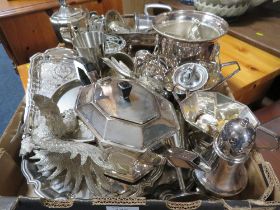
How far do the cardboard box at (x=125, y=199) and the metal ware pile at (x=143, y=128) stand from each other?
3 centimetres

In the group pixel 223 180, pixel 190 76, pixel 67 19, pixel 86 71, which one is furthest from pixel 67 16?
pixel 223 180

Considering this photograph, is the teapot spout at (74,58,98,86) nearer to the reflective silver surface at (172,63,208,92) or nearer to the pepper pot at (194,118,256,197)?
the reflective silver surface at (172,63,208,92)

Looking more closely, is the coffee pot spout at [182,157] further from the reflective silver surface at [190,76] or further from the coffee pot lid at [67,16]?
the coffee pot lid at [67,16]

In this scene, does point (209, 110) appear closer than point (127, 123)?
No

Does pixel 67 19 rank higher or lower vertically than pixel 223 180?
higher

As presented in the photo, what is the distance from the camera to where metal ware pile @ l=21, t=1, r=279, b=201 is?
38cm

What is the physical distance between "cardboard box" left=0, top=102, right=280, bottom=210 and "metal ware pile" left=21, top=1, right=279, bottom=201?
28 mm

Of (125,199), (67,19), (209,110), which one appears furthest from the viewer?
(67,19)

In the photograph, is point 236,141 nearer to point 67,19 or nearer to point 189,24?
point 189,24

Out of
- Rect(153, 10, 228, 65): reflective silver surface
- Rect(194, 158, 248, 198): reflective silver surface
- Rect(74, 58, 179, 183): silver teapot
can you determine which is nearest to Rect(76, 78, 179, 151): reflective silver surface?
Rect(74, 58, 179, 183): silver teapot

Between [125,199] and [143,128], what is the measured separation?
0.12 m

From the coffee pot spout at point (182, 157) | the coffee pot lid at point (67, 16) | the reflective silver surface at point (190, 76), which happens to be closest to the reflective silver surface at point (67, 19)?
the coffee pot lid at point (67, 16)

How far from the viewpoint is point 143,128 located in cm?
37

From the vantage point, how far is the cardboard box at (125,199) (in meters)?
0.35
